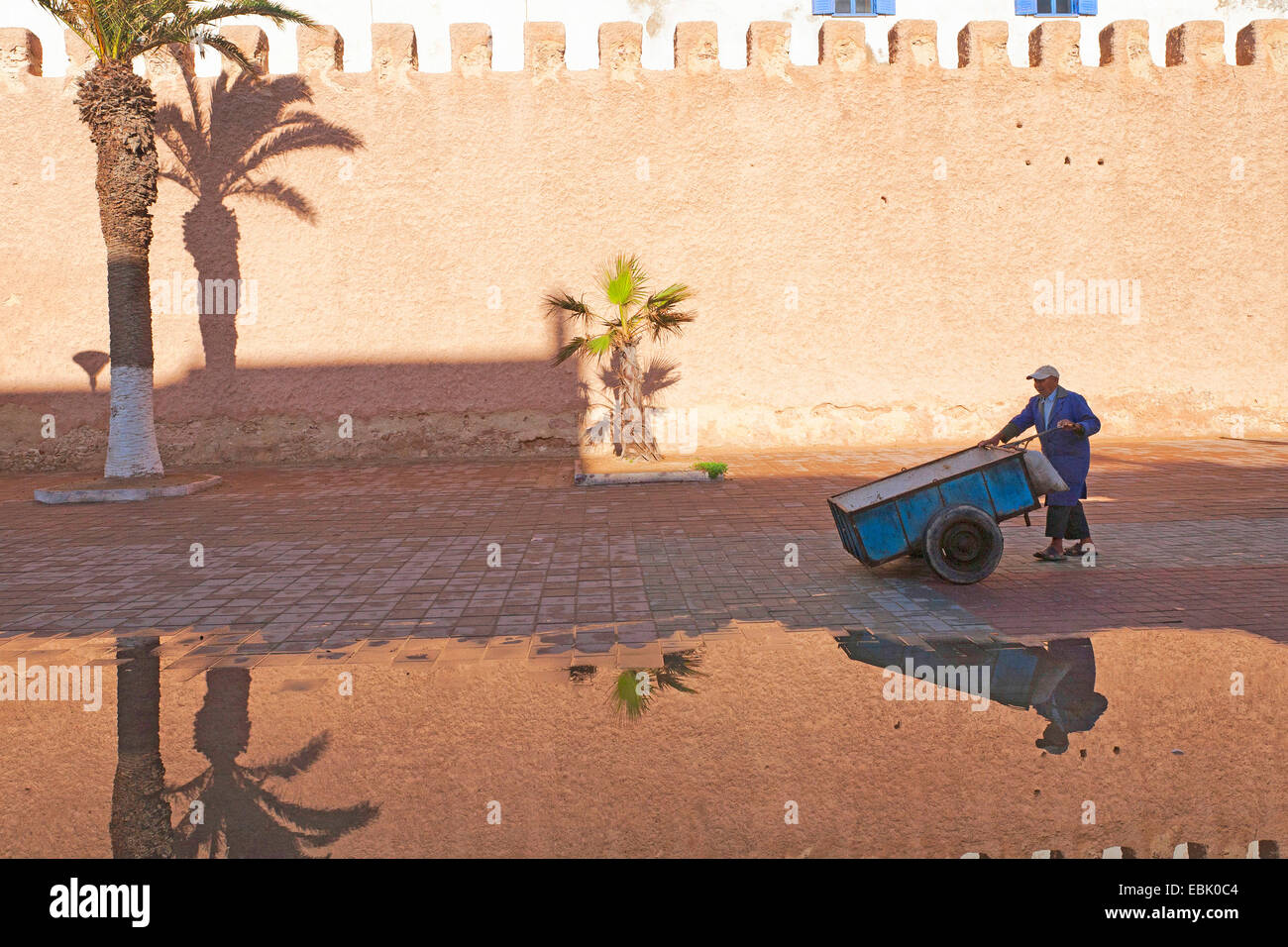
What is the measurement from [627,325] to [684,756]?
9.60 metres

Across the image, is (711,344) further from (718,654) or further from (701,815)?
(701,815)

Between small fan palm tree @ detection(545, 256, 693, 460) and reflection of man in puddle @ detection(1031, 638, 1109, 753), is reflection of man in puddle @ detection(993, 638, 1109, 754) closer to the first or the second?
reflection of man in puddle @ detection(1031, 638, 1109, 753)

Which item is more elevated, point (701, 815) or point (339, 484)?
point (339, 484)

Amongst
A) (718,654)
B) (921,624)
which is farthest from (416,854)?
(921,624)

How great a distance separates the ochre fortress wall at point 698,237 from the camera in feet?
49.0

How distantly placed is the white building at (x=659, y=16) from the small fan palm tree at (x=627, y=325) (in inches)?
420

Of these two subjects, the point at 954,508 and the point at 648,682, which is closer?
the point at 648,682

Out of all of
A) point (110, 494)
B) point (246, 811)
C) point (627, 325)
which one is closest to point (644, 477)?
point (627, 325)

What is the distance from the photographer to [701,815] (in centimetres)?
310

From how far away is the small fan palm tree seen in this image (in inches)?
494

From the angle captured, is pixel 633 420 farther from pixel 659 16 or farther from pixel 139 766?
pixel 659 16

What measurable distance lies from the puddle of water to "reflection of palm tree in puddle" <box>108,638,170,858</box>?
0.04 ft

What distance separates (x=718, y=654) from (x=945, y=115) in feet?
44.4

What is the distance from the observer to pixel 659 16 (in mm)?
23250
